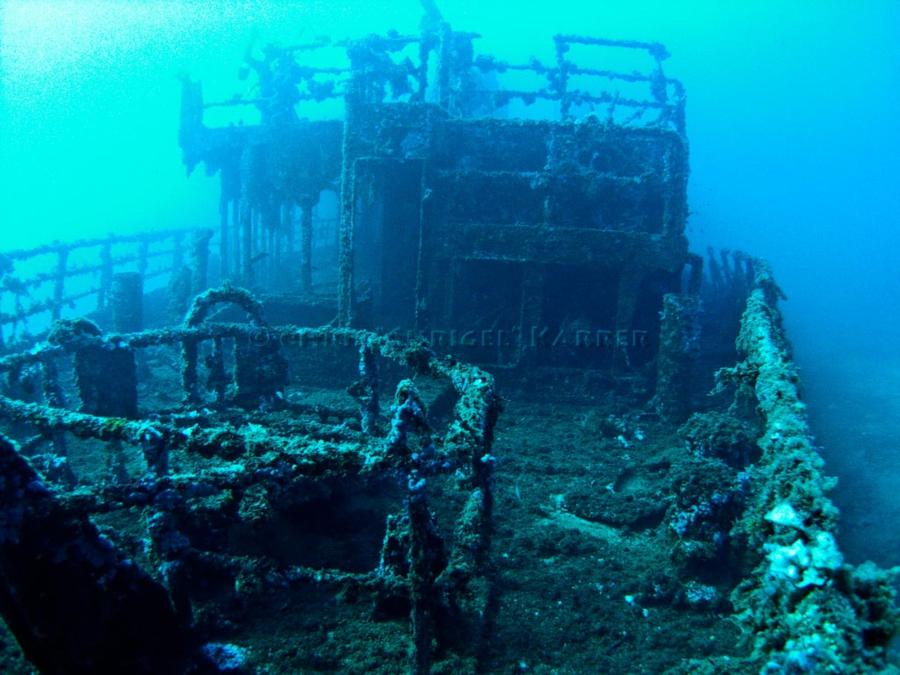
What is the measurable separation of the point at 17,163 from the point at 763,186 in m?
156

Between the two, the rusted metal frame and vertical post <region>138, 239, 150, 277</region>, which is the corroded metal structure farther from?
vertical post <region>138, 239, 150, 277</region>

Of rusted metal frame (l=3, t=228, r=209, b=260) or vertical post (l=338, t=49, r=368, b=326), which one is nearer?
vertical post (l=338, t=49, r=368, b=326)

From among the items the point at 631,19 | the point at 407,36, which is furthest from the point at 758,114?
the point at 407,36

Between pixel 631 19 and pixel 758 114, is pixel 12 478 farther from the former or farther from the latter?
pixel 631 19

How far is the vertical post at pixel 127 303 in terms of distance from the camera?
37.3ft

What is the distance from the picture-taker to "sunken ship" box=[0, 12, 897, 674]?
2914mm

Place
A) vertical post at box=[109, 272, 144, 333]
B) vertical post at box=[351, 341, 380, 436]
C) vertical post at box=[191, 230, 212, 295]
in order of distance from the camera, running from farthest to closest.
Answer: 1. vertical post at box=[191, 230, 212, 295]
2. vertical post at box=[109, 272, 144, 333]
3. vertical post at box=[351, 341, 380, 436]

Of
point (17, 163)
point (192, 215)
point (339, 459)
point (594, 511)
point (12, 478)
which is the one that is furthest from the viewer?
point (17, 163)

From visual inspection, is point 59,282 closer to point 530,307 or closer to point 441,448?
point 530,307

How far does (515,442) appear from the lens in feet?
25.9

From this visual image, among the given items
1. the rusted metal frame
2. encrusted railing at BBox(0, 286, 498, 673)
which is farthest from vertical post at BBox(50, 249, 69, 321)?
encrusted railing at BBox(0, 286, 498, 673)

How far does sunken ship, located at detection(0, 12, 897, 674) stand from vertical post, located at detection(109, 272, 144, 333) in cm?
8

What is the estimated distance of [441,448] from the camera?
3.30 meters

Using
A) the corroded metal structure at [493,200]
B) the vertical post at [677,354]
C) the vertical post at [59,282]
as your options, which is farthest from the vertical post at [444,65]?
the vertical post at [59,282]
